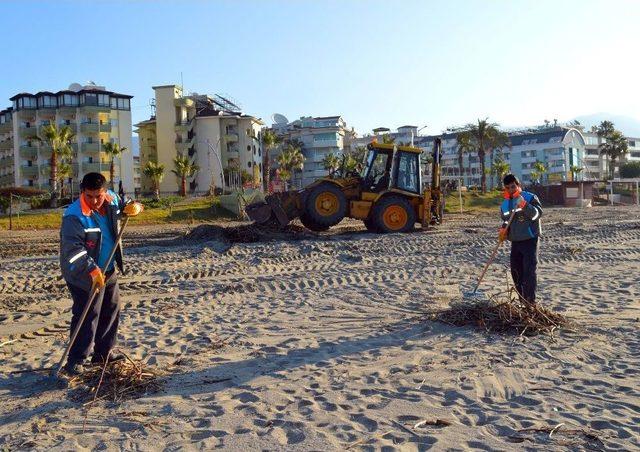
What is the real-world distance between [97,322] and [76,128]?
189ft

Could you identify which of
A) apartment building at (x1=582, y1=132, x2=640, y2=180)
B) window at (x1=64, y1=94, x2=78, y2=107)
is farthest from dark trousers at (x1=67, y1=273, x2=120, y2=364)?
apartment building at (x1=582, y1=132, x2=640, y2=180)

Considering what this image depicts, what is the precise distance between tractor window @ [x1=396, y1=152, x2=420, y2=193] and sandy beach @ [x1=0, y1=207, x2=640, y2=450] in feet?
21.9

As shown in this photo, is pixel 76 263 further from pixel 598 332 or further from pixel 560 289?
pixel 560 289

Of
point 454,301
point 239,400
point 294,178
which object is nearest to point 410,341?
point 454,301

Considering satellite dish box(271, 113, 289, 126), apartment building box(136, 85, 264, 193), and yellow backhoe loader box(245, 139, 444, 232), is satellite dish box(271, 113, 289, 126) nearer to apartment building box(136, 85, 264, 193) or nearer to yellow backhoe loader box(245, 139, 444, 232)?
apartment building box(136, 85, 264, 193)

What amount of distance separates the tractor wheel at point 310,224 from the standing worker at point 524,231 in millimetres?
10172

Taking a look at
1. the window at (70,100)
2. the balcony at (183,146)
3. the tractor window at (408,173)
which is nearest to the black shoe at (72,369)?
the tractor window at (408,173)

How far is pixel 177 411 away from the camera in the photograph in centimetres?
416

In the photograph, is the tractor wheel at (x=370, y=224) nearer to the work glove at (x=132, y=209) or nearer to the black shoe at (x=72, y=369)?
the work glove at (x=132, y=209)

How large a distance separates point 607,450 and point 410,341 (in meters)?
2.55

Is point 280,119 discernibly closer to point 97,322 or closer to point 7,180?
point 7,180

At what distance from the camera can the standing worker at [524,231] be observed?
6.57 m

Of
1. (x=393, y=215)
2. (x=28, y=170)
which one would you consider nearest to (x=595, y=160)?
(x=28, y=170)

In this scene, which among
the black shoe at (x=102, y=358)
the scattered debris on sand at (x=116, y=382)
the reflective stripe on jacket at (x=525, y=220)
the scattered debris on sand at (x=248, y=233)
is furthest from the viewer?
the scattered debris on sand at (x=248, y=233)
